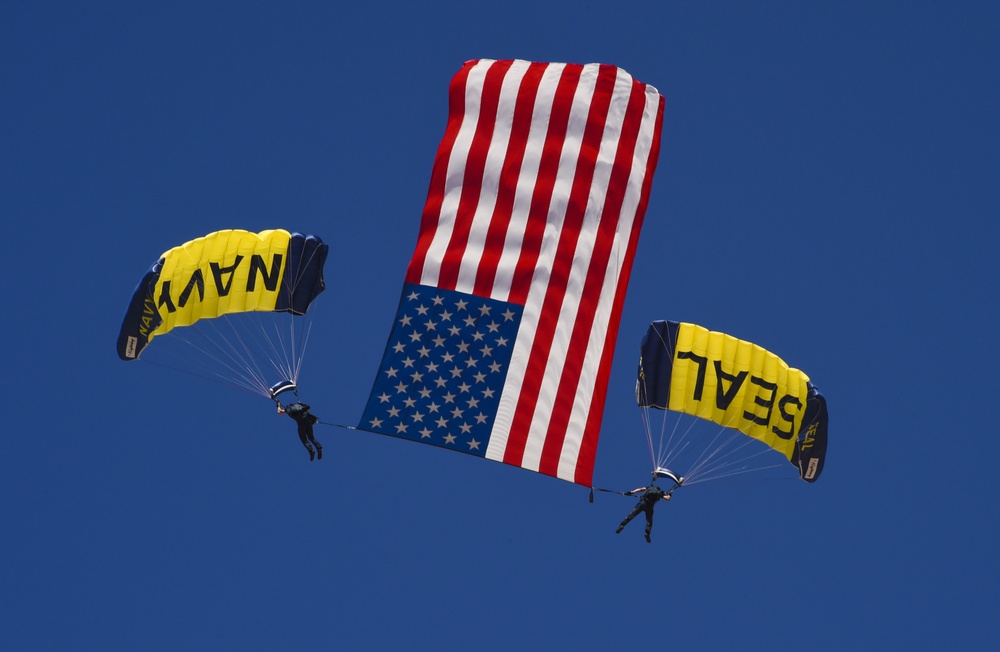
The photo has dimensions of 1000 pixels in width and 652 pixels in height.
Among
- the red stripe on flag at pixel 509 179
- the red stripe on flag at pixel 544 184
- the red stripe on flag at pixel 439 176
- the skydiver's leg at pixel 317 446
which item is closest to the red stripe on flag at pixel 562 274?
the red stripe on flag at pixel 544 184

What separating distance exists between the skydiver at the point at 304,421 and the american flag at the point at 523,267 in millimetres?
982

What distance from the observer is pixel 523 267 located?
111 feet

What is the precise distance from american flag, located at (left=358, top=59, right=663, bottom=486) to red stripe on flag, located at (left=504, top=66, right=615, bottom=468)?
0.08ft

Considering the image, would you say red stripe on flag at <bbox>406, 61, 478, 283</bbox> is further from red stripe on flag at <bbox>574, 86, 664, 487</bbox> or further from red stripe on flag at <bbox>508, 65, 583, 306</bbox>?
red stripe on flag at <bbox>574, 86, 664, 487</bbox>

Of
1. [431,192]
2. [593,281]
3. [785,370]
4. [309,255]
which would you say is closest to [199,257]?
[309,255]

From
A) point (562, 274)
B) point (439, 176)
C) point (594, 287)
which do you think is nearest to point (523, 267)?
point (562, 274)

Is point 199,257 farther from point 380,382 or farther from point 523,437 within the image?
point 523,437

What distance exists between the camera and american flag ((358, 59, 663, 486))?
3284 centimetres

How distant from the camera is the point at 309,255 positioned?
33906 mm

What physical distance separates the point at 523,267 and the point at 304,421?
14.8 feet

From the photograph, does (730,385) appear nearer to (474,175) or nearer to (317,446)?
(474,175)

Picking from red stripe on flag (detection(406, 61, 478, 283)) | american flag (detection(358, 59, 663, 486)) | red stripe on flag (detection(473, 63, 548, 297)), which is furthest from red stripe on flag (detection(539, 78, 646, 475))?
red stripe on flag (detection(406, 61, 478, 283))

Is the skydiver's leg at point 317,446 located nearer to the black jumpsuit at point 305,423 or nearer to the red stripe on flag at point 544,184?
the black jumpsuit at point 305,423

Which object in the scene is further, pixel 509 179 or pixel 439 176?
pixel 439 176
